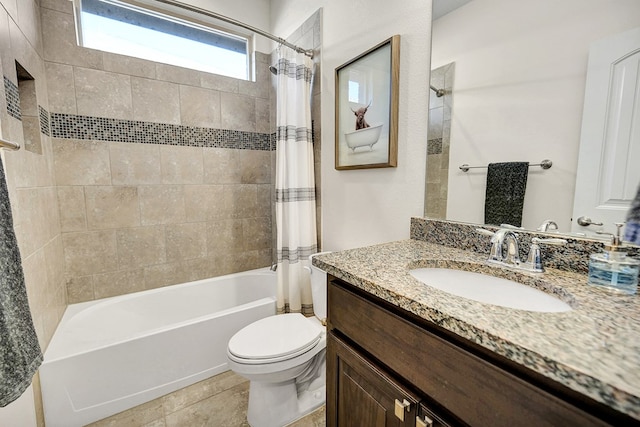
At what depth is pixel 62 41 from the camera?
1715 mm

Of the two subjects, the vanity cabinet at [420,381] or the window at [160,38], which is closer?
the vanity cabinet at [420,381]

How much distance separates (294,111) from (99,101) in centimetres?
132

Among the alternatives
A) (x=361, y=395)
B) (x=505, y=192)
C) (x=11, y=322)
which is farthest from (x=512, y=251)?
(x=11, y=322)

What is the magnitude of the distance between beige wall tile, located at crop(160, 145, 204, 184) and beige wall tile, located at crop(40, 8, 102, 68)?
0.69m

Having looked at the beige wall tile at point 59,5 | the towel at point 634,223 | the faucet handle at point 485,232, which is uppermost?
the beige wall tile at point 59,5

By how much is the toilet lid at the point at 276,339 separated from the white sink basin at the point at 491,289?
725mm

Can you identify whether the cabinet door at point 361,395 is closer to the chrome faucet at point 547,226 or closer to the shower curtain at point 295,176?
the chrome faucet at point 547,226

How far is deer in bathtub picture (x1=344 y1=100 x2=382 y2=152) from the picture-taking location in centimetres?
144

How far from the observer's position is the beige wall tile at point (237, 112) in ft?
7.47

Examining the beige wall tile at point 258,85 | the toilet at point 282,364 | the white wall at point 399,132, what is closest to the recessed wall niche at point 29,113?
the beige wall tile at point 258,85

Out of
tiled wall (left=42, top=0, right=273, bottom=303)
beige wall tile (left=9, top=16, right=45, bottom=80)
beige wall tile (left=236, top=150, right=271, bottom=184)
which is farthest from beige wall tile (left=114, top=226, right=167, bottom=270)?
beige wall tile (left=9, top=16, right=45, bottom=80)

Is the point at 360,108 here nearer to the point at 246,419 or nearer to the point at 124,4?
the point at 246,419

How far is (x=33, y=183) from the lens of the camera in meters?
1.39

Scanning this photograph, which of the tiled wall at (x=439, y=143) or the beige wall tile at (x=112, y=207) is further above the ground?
the tiled wall at (x=439, y=143)
